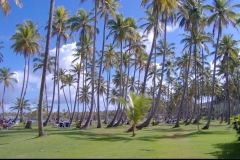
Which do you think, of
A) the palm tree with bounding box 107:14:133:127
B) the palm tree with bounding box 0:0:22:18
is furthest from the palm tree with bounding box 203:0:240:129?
the palm tree with bounding box 0:0:22:18

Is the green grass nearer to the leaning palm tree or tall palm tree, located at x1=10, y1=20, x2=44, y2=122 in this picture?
the leaning palm tree

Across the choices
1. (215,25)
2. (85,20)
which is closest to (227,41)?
(215,25)

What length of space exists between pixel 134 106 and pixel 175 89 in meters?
61.7


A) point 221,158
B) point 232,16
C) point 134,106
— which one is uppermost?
point 232,16

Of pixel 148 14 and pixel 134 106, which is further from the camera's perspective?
pixel 148 14

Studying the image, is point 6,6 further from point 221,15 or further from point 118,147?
point 221,15

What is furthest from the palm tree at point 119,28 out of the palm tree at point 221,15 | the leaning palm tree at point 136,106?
the leaning palm tree at point 136,106

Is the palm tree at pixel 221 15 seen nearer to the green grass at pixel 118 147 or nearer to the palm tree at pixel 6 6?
the green grass at pixel 118 147

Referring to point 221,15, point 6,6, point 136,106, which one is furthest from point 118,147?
point 221,15

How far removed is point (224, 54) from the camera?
40.5m

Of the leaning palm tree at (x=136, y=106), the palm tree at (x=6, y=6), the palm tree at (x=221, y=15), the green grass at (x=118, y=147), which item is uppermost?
the palm tree at (x=221, y=15)

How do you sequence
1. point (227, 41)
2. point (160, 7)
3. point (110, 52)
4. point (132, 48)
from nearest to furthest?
point (160, 7) → point (227, 41) → point (132, 48) → point (110, 52)

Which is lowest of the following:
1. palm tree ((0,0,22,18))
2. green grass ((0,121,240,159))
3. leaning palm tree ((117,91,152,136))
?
green grass ((0,121,240,159))

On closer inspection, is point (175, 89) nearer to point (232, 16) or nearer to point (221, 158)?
point (232, 16)
